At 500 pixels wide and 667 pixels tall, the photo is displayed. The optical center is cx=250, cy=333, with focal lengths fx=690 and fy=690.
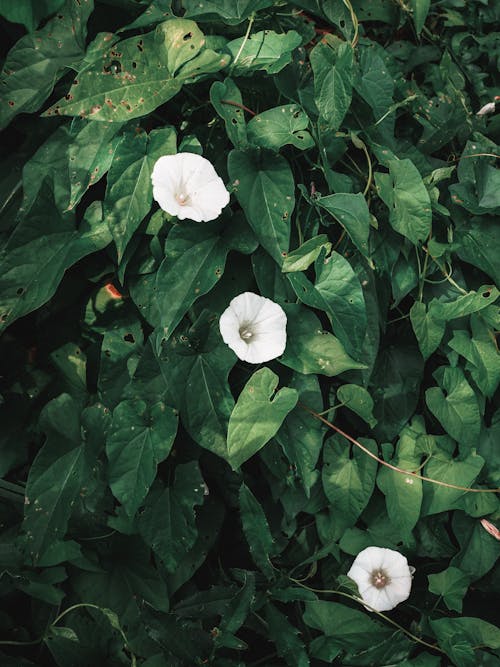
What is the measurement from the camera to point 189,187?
113cm

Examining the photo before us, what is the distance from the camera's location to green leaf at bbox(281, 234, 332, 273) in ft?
3.80

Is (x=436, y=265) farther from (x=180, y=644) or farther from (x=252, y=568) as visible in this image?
(x=180, y=644)

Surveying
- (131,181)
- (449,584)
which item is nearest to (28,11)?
(131,181)

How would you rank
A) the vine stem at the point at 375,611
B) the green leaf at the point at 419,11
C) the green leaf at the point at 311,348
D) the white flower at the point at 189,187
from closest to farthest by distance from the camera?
the white flower at the point at 189,187 → the green leaf at the point at 311,348 → the vine stem at the point at 375,611 → the green leaf at the point at 419,11

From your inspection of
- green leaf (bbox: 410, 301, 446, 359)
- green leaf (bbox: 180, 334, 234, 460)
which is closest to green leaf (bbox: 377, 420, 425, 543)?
green leaf (bbox: 410, 301, 446, 359)

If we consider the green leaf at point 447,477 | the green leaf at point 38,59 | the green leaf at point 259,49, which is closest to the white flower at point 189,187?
the green leaf at point 259,49

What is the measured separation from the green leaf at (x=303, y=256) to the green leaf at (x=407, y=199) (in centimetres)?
19

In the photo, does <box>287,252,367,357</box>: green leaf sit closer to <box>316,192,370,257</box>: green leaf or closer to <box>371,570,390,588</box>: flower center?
<box>316,192,370,257</box>: green leaf

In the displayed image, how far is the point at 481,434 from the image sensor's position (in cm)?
144

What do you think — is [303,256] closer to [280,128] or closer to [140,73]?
[280,128]

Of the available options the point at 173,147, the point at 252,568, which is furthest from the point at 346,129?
the point at 252,568

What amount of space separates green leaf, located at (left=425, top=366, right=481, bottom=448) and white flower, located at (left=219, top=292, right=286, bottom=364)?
363mm

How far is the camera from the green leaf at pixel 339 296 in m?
1.17

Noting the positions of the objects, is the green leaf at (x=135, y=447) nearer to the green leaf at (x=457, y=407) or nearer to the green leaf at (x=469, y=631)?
the green leaf at (x=457, y=407)
